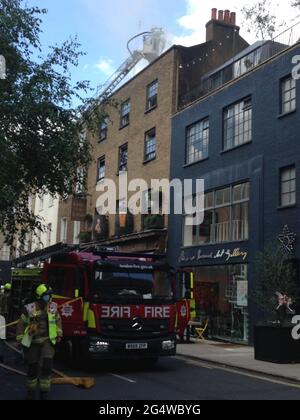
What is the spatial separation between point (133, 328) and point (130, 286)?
0.94m

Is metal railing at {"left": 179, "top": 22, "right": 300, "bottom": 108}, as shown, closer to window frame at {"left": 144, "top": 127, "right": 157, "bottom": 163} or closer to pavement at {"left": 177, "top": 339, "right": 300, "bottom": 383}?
window frame at {"left": 144, "top": 127, "right": 157, "bottom": 163}

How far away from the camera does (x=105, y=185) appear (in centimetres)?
3219

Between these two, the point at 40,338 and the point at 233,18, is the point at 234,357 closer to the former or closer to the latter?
the point at 40,338

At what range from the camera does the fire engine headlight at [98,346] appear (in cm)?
1198

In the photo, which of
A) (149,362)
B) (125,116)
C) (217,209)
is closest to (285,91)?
(217,209)

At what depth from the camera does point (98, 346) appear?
12.0 m

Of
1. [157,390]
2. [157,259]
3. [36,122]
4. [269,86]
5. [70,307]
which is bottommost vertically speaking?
[157,390]

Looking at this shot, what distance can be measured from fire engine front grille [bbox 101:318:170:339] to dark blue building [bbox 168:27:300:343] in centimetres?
669

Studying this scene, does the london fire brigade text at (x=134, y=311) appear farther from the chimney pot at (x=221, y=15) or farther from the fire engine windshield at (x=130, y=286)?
the chimney pot at (x=221, y=15)

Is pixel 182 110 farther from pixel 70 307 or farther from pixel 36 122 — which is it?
pixel 70 307

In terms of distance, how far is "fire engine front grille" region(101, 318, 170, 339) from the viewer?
12227 mm

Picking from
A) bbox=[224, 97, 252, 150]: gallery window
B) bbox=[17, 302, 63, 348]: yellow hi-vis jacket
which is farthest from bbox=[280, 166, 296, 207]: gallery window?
bbox=[17, 302, 63, 348]: yellow hi-vis jacket
